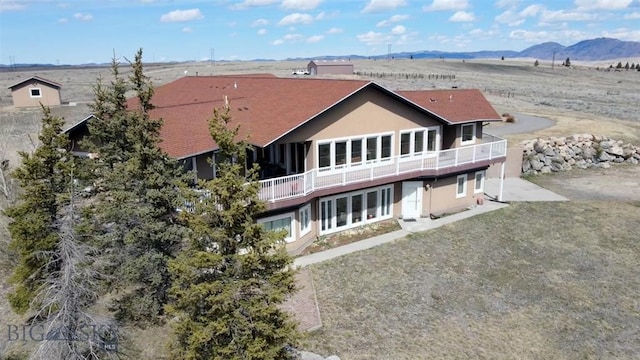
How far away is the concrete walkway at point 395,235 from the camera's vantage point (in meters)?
21.4

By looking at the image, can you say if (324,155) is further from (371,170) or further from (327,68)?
(327,68)

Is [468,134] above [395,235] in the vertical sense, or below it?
above

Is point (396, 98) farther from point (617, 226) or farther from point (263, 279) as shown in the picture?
point (263, 279)

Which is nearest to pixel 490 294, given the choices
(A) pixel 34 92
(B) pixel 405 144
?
(B) pixel 405 144

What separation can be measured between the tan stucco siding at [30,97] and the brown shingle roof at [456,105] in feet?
169

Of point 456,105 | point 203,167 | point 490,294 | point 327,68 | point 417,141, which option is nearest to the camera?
point 490,294

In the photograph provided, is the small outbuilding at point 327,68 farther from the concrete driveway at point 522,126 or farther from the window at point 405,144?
the window at point 405,144

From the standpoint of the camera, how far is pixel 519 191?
3178 cm

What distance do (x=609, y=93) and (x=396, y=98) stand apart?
83168mm

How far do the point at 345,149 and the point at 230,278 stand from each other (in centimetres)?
1404

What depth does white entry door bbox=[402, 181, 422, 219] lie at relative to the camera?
26.5 meters

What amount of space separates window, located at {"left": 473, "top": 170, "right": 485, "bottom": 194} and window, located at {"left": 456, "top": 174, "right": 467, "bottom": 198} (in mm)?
945

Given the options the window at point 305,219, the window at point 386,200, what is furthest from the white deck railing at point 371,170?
the window at point 386,200

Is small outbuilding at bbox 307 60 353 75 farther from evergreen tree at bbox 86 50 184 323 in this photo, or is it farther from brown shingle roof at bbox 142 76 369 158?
evergreen tree at bbox 86 50 184 323
